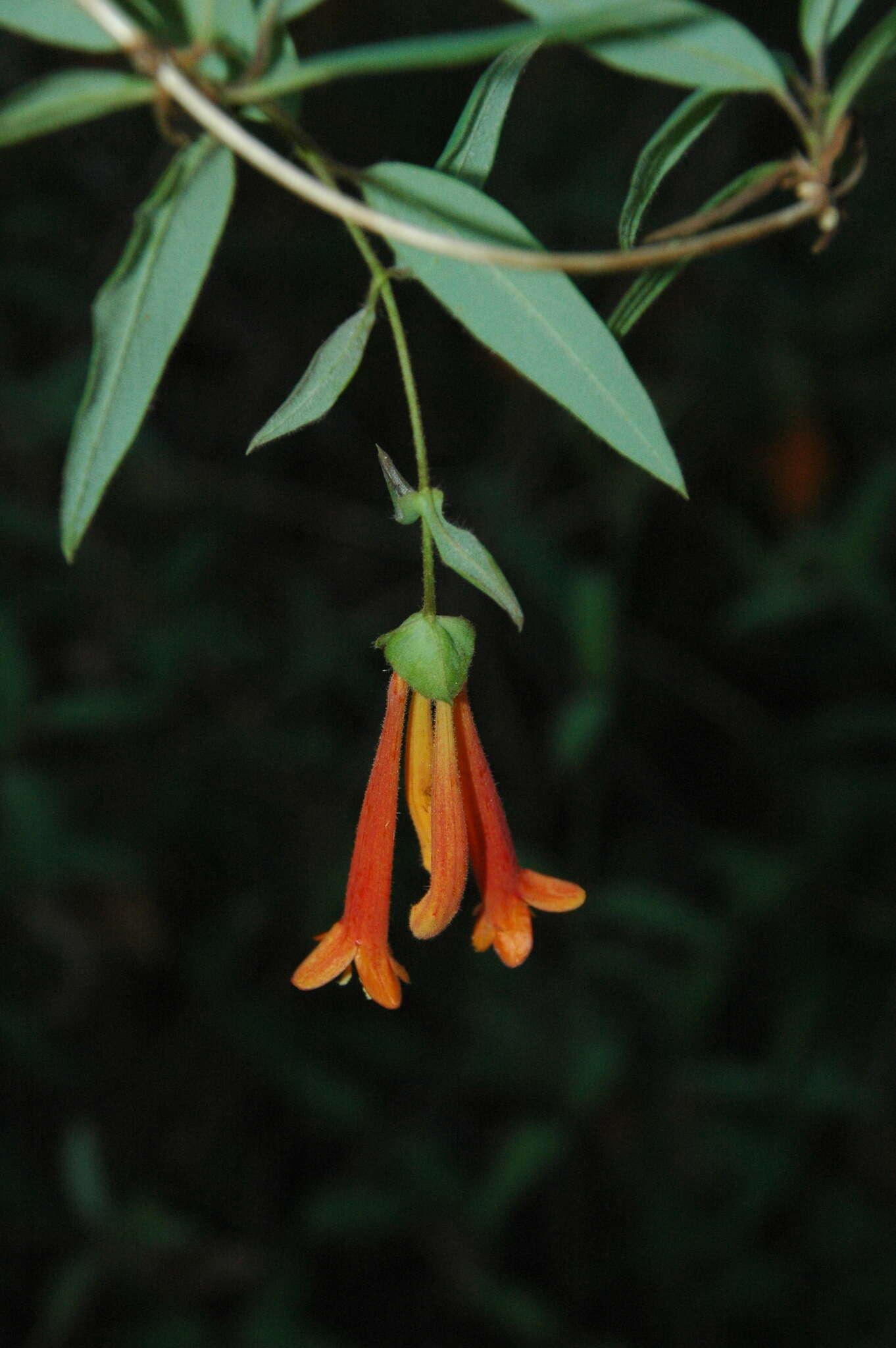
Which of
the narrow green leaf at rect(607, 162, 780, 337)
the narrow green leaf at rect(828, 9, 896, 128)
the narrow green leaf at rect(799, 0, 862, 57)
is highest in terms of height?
the narrow green leaf at rect(799, 0, 862, 57)

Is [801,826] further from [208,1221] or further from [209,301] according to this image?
[209,301]

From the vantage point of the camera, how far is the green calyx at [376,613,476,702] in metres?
0.93

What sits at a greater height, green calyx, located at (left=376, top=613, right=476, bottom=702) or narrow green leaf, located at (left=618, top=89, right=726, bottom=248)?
narrow green leaf, located at (left=618, top=89, right=726, bottom=248)

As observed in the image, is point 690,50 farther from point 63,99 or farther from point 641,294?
point 63,99

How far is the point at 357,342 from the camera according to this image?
0.80 meters

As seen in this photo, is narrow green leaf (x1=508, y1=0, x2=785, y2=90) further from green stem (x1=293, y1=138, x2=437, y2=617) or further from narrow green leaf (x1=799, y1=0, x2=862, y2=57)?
green stem (x1=293, y1=138, x2=437, y2=617)

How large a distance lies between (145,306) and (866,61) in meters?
0.45

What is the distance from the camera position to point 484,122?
2.64 ft

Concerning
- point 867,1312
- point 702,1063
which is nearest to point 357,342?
point 702,1063

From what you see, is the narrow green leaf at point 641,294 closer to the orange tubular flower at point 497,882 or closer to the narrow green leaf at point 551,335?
the narrow green leaf at point 551,335

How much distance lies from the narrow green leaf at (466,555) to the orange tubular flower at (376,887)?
22 centimetres

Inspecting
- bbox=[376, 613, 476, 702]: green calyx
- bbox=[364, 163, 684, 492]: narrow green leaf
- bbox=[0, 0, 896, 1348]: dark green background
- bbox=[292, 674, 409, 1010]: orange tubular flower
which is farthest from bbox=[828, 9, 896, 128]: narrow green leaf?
bbox=[0, 0, 896, 1348]: dark green background

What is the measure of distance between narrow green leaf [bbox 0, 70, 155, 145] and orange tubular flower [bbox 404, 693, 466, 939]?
48 cm

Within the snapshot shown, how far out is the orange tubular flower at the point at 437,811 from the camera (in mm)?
992
